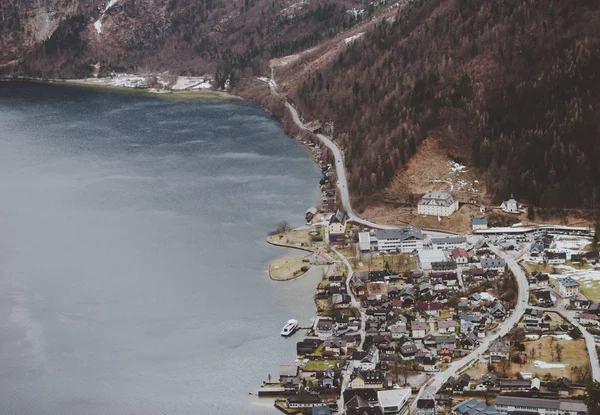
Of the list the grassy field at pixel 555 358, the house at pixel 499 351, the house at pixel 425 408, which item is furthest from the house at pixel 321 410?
the grassy field at pixel 555 358

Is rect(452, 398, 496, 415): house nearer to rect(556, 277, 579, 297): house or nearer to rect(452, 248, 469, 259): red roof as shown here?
rect(556, 277, 579, 297): house

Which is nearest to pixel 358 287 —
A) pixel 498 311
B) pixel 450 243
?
pixel 498 311

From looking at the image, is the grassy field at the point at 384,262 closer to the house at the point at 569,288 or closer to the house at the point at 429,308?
the house at the point at 429,308

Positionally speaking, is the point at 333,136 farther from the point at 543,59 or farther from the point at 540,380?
the point at 540,380

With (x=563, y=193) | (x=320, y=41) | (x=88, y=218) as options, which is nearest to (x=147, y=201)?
(x=88, y=218)

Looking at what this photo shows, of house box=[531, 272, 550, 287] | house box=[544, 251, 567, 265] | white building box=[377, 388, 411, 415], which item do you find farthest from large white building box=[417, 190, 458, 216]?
white building box=[377, 388, 411, 415]

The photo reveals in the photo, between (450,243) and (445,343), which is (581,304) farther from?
(450,243)
